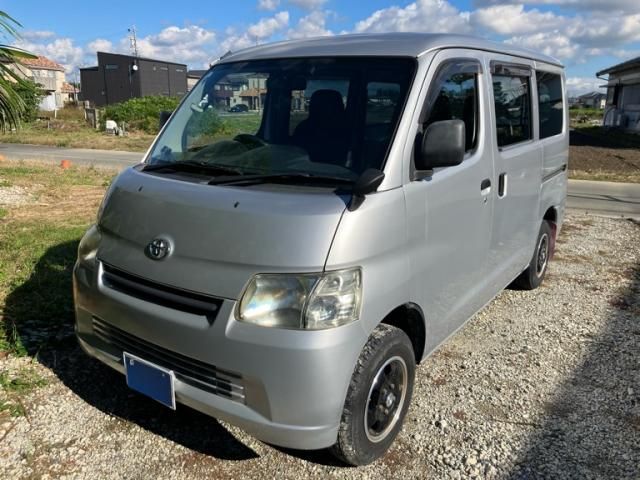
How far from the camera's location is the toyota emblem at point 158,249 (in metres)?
2.41

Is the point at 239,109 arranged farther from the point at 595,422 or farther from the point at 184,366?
the point at 595,422

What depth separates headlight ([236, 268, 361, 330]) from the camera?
7.13 feet

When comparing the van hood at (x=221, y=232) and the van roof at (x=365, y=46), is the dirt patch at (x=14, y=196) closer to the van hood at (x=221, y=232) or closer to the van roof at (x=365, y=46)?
the van roof at (x=365, y=46)

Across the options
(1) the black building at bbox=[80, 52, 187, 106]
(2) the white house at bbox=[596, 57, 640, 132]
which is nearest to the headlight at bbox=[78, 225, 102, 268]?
(2) the white house at bbox=[596, 57, 640, 132]

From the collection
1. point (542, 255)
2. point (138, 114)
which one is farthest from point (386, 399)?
point (138, 114)

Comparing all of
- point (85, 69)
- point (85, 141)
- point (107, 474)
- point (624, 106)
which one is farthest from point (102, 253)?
point (85, 69)

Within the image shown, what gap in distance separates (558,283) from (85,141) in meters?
22.2

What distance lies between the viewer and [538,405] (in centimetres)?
321

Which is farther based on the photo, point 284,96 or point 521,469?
point 284,96

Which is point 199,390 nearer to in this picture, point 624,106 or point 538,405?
point 538,405

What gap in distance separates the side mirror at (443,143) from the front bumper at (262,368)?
2.94 ft

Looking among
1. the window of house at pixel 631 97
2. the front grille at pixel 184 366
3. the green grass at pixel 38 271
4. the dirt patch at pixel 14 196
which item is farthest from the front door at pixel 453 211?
the window of house at pixel 631 97

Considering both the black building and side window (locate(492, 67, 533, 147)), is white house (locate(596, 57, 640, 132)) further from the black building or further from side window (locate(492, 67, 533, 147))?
the black building

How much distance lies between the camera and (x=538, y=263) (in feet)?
16.5
